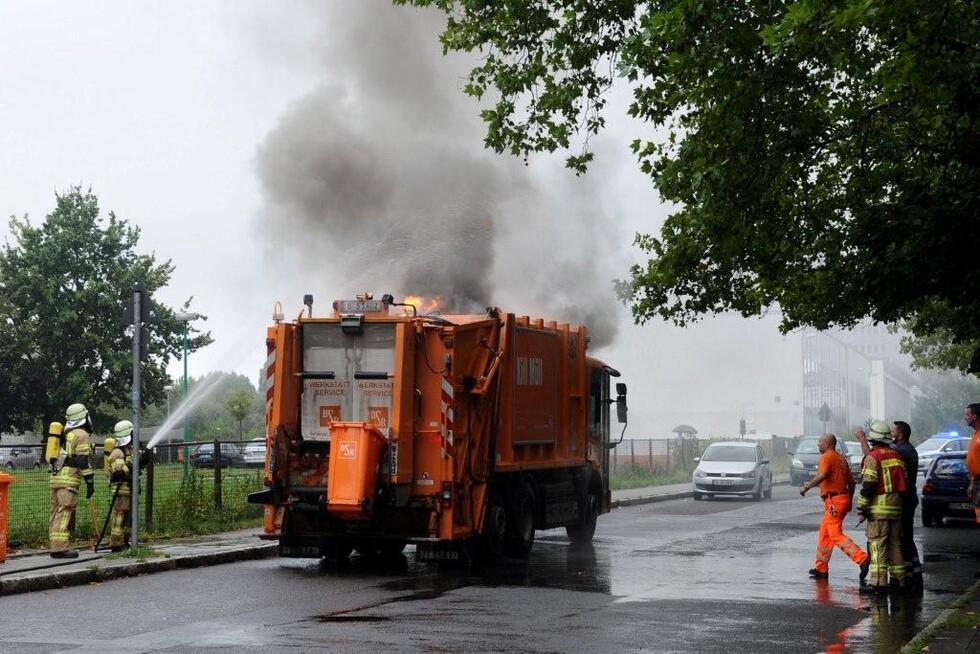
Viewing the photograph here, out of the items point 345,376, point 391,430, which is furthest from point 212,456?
point 391,430

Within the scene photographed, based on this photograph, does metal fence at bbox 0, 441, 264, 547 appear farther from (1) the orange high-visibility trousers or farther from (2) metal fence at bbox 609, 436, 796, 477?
(2) metal fence at bbox 609, 436, 796, 477

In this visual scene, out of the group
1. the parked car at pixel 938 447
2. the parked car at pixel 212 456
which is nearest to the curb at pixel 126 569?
the parked car at pixel 212 456

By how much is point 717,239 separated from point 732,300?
9.08m

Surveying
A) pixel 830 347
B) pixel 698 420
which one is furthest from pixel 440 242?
pixel 830 347

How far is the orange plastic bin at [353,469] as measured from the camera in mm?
14375

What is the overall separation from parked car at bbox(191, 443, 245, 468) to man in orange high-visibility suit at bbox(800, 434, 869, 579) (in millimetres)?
9978

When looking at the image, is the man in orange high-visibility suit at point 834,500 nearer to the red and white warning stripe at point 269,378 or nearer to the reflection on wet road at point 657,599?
the reflection on wet road at point 657,599

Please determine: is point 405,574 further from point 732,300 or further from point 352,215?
point 732,300

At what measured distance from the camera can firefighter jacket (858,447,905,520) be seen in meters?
13.3

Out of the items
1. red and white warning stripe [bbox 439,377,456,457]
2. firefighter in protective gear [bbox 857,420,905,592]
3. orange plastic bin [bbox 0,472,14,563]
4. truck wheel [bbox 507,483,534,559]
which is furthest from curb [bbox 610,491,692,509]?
orange plastic bin [bbox 0,472,14,563]

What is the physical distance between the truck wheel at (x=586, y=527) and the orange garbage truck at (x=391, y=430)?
10.3 feet

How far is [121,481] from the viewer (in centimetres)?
1611

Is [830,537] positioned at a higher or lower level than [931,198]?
lower

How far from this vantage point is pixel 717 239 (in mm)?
15492
